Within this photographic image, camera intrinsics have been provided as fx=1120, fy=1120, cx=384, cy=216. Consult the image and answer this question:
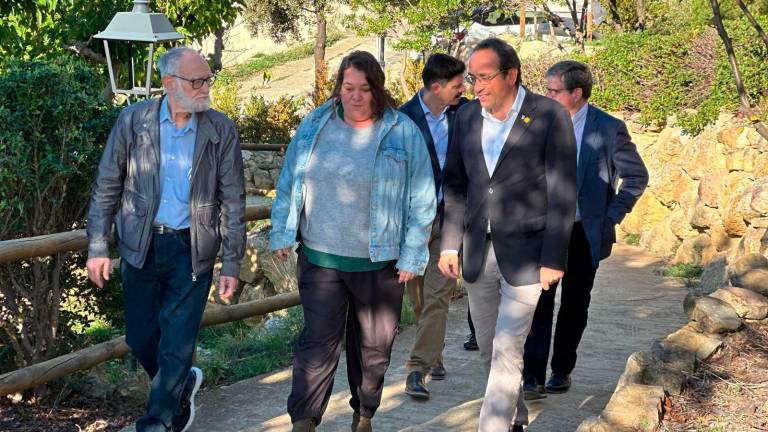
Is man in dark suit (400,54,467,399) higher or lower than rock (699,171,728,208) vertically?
higher

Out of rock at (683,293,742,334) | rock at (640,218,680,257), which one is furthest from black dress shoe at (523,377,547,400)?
rock at (640,218,680,257)

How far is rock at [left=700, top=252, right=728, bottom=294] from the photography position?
31.6 feet

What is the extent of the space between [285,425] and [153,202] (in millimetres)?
1427

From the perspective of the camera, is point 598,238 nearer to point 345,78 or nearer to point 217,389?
point 345,78

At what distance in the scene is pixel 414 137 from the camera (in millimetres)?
4906

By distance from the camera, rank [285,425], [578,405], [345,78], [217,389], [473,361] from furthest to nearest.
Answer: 1. [473,361]
2. [217,389]
3. [578,405]
4. [285,425]
5. [345,78]

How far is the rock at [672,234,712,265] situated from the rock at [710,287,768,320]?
5593mm

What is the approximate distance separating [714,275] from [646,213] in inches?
160

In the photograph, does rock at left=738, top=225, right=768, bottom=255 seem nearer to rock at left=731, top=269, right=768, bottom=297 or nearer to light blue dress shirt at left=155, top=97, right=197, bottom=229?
rock at left=731, top=269, right=768, bottom=297

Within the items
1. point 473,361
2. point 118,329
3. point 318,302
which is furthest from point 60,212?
point 473,361

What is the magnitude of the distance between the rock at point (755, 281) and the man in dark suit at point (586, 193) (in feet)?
3.54

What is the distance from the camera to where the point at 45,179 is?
5773 mm

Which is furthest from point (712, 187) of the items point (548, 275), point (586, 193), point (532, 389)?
point (548, 275)

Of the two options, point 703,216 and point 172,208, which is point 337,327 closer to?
point 172,208
